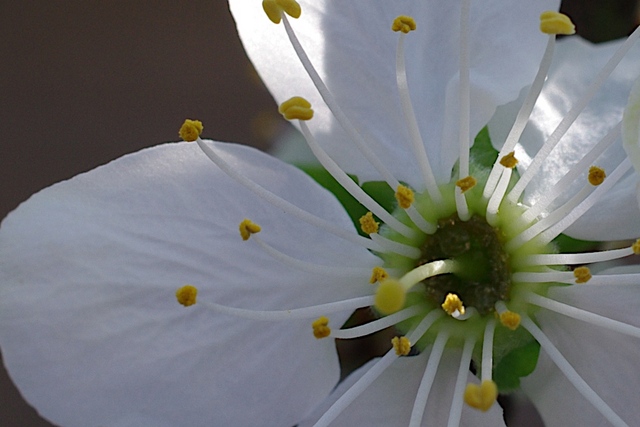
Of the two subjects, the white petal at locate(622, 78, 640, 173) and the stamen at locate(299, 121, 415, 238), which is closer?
the white petal at locate(622, 78, 640, 173)

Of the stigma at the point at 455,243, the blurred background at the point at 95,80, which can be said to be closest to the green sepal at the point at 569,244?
the stigma at the point at 455,243

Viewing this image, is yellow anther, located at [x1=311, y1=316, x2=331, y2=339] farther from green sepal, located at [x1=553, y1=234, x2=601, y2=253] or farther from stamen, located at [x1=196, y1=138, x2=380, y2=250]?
green sepal, located at [x1=553, y1=234, x2=601, y2=253]

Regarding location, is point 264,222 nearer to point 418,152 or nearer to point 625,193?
point 418,152

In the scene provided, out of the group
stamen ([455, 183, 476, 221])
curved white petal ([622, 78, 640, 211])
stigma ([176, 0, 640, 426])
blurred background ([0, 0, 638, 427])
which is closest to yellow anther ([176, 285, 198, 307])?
stigma ([176, 0, 640, 426])

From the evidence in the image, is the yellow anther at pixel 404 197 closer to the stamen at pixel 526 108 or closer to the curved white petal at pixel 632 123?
the stamen at pixel 526 108

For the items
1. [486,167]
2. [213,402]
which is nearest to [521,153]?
[486,167]

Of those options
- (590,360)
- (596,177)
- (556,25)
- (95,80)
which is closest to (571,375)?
(590,360)
